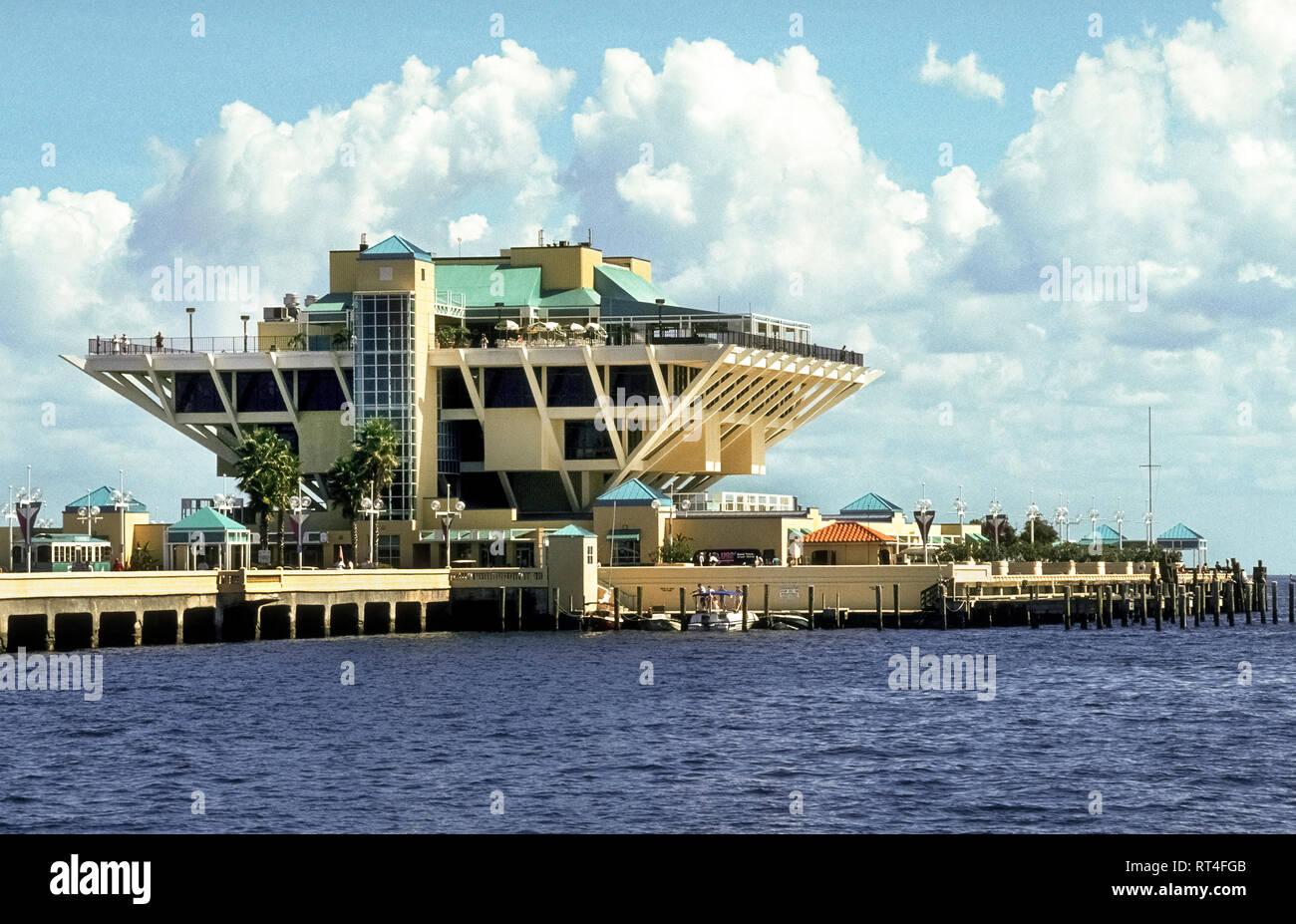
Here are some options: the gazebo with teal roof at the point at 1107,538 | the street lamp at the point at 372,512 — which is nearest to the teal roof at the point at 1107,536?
the gazebo with teal roof at the point at 1107,538

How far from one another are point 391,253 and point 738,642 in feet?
137

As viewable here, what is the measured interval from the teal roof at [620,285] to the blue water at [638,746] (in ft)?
182

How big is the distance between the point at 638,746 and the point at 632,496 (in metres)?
69.4

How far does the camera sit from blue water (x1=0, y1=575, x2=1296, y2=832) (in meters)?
38.8

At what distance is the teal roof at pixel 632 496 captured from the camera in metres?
120

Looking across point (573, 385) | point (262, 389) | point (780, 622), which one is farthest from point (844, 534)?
point (262, 389)

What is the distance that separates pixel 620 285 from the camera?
139500 mm

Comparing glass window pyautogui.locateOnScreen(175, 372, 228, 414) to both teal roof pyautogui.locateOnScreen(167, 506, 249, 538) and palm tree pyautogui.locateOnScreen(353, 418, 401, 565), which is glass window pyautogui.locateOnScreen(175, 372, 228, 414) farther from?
teal roof pyautogui.locateOnScreen(167, 506, 249, 538)

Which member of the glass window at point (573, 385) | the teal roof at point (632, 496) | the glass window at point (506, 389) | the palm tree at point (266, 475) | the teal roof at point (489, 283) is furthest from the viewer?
the teal roof at point (489, 283)

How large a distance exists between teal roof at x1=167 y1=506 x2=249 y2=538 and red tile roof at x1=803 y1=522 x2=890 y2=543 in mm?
34441

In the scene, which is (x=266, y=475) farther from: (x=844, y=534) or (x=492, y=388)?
(x=844, y=534)

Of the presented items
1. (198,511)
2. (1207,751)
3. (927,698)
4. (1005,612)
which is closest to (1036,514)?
(1005,612)

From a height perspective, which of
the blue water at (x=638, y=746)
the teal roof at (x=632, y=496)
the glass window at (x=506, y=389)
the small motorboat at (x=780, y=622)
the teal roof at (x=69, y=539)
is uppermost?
the glass window at (x=506, y=389)

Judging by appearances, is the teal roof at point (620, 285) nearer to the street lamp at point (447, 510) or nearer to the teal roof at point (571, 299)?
the teal roof at point (571, 299)
